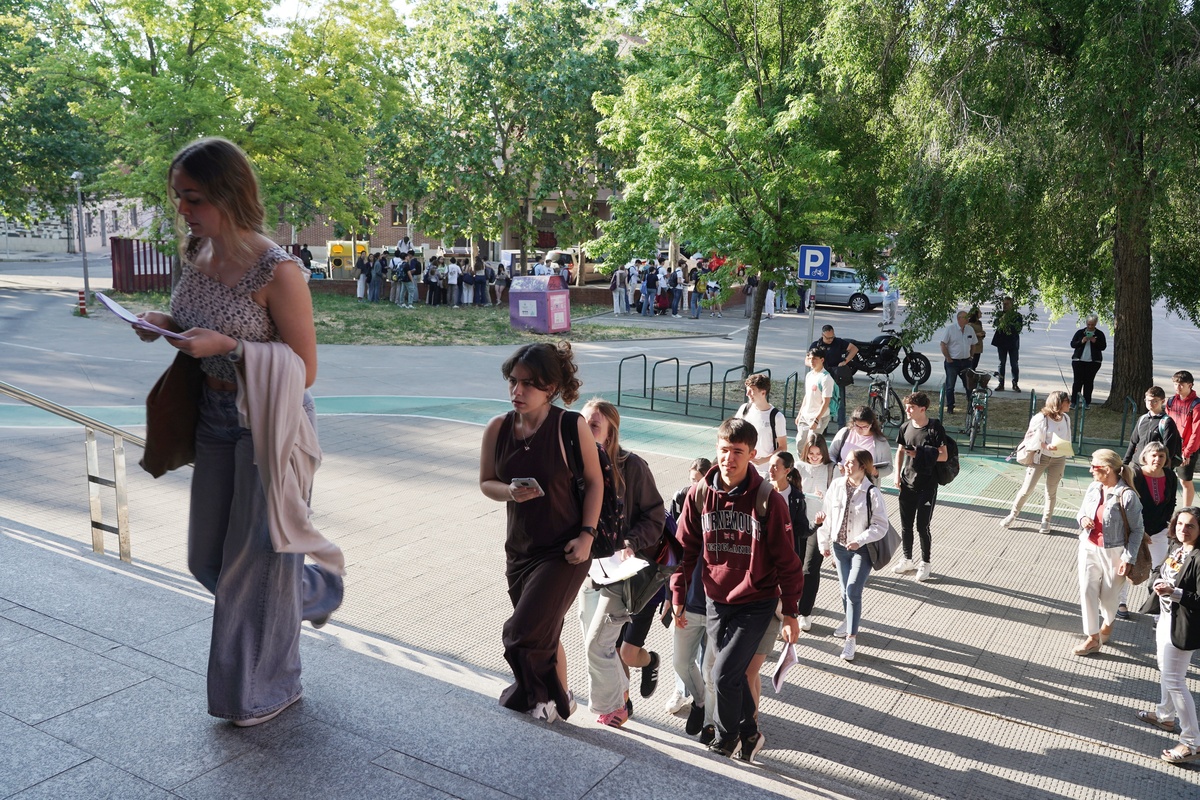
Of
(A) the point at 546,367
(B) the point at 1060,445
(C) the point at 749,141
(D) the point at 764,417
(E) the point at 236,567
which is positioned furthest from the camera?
(C) the point at 749,141

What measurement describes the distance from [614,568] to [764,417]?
435 centimetres

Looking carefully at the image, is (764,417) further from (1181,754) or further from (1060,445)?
(1181,754)

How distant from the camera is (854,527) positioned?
667 cm

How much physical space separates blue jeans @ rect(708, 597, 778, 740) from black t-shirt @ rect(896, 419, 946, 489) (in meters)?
3.95

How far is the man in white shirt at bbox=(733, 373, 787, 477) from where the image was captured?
8.51m

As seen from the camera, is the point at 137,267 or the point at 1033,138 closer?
the point at 1033,138

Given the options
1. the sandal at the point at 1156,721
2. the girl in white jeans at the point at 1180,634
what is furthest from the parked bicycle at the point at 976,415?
the girl in white jeans at the point at 1180,634

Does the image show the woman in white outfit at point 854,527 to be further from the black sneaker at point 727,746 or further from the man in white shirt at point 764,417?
the black sneaker at point 727,746

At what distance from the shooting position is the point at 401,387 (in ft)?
Result: 56.9

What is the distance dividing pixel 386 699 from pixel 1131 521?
5245mm

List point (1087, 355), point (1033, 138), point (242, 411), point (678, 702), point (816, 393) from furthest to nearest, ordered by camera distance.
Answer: point (1087, 355), point (1033, 138), point (816, 393), point (678, 702), point (242, 411)

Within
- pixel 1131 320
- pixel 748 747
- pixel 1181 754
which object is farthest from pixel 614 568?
pixel 1131 320

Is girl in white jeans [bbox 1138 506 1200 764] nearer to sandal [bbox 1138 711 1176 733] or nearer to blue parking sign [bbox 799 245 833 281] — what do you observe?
sandal [bbox 1138 711 1176 733]

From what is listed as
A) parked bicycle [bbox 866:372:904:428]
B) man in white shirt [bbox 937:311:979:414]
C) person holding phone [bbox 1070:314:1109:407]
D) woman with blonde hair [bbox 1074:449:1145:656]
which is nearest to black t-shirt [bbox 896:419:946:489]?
woman with blonde hair [bbox 1074:449:1145:656]
